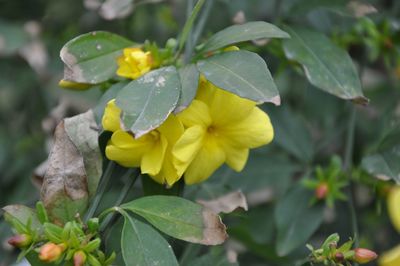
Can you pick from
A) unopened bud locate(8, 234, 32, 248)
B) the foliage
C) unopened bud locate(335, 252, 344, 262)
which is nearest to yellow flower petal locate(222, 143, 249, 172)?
the foliage

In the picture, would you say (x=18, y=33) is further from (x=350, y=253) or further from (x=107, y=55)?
(x=350, y=253)

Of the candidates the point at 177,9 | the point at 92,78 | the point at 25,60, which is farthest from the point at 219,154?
the point at 25,60

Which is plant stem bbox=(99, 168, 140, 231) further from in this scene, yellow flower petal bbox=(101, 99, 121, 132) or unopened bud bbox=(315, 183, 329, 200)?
unopened bud bbox=(315, 183, 329, 200)

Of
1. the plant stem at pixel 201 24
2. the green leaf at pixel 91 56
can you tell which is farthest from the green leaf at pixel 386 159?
the green leaf at pixel 91 56

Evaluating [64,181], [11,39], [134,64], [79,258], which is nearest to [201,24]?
[134,64]

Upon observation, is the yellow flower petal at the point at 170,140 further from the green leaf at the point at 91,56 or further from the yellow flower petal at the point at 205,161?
the green leaf at the point at 91,56

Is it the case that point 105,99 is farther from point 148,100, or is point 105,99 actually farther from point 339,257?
point 339,257
